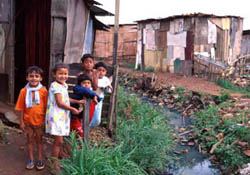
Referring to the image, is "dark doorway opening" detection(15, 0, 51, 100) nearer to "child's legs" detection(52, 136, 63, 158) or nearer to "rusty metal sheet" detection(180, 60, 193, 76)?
"child's legs" detection(52, 136, 63, 158)

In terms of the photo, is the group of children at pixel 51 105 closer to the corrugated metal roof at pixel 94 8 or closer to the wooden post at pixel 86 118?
the wooden post at pixel 86 118

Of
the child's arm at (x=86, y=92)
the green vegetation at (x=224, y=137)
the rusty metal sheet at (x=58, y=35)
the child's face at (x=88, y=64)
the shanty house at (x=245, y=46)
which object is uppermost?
the shanty house at (x=245, y=46)

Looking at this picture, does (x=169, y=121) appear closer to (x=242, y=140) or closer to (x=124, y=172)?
(x=242, y=140)

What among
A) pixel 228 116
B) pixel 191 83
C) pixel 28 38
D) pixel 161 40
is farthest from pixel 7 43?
pixel 161 40

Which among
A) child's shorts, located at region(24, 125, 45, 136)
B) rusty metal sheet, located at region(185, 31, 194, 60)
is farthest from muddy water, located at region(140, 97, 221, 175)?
rusty metal sheet, located at region(185, 31, 194, 60)

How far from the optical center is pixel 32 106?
3.17 metres

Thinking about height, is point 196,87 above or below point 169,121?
above

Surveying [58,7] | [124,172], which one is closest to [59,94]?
[124,172]

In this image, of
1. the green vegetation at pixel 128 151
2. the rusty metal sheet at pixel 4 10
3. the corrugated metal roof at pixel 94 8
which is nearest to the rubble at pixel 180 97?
the green vegetation at pixel 128 151

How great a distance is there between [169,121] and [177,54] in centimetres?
683

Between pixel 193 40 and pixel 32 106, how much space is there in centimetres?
1083

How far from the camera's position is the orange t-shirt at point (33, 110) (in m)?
3.17

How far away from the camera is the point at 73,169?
2834 mm

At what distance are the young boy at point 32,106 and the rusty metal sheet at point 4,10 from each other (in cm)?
277
